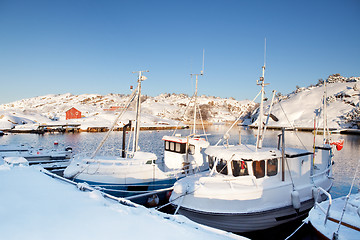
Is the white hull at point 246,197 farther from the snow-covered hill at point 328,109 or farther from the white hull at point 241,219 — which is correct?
the snow-covered hill at point 328,109

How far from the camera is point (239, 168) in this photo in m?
9.98

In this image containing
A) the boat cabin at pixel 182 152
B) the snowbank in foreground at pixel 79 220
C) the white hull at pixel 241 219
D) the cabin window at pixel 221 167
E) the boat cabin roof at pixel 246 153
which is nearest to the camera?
the snowbank in foreground at pixel 79 220

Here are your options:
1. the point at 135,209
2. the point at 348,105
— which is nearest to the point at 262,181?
the point at 135,209

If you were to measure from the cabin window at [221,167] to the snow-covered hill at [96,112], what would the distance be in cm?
324

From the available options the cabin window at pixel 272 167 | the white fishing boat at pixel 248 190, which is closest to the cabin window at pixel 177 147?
the white fishing boat at pixel 248 190

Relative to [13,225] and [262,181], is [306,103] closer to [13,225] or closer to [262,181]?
[262,181]

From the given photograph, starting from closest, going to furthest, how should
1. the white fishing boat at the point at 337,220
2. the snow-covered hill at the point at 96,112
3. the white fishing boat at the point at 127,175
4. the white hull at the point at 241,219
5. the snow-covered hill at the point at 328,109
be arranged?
the white fishing boat at the point at 337,220
the white hull at the point at 241,219
the white fishing boat at the point at 127,175
the snow-covered hill at the point at 96,112
the snow-covered hill at the point at 328,109

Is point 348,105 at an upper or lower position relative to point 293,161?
upper

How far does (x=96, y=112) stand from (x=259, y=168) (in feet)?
307

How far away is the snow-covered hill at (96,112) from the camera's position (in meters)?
68.1

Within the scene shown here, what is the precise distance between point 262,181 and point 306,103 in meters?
107

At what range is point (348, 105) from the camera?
85.4 meters

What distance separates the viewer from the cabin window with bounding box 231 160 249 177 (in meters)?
9.95

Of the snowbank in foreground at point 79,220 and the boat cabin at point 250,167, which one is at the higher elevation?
the boat cabin at point 250,167
